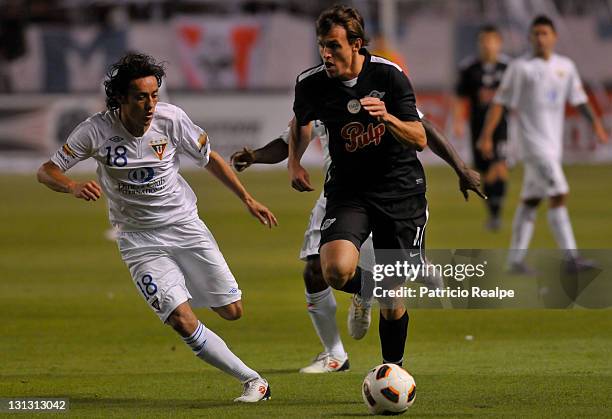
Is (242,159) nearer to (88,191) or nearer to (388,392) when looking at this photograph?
(88,191)

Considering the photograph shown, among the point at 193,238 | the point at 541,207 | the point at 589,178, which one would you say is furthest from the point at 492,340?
the point at 589,178

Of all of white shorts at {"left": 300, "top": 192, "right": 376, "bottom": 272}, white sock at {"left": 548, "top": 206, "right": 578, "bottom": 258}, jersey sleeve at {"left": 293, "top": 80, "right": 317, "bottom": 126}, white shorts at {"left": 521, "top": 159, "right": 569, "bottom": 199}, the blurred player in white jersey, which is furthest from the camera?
white shorts at {"left": 521, "top": 159, "right": 569, "bottom": 199}

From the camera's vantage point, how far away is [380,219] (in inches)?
295

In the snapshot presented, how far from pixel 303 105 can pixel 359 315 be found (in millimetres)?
1502

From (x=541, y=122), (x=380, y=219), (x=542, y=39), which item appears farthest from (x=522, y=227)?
(x=380, y=219)

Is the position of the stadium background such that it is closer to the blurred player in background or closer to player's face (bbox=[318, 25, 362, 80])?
the blurred player in background

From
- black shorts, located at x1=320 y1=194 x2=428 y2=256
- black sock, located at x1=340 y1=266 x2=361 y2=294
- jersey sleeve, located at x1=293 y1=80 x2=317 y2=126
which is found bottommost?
black sock, located at x1=340 y1=266 x2=361 y2=294

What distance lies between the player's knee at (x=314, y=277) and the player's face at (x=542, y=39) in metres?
5.39

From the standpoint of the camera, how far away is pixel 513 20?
33281mm

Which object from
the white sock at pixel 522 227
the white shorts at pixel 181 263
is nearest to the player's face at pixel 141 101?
the white shorts at pixel 181 263

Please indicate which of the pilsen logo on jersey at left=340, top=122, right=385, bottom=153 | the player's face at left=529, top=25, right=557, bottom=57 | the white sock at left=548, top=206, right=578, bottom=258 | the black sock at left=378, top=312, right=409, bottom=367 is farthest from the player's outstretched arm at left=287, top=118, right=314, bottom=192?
the player's face at left=529, top=25, right=557, bottom=57

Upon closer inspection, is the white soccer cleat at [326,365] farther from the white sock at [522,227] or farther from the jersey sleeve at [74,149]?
the white sock at [522,227]

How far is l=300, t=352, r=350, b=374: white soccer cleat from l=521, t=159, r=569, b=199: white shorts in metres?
5.30

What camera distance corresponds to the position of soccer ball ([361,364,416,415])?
22.4 ft
